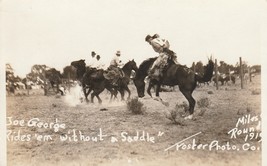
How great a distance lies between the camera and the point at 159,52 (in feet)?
4.64

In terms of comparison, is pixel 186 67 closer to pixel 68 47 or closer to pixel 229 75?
pixel 229 75

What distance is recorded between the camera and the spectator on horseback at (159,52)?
139 cm

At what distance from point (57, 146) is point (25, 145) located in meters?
0.12

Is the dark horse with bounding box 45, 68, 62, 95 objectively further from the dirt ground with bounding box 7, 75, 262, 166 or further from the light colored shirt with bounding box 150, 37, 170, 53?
the light colored shirt with bounding box 150, 37, 170, 53

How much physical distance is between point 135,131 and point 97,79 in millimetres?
235

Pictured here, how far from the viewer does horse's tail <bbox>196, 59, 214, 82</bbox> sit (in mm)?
1396

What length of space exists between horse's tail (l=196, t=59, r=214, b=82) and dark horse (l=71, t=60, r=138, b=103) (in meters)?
0.23

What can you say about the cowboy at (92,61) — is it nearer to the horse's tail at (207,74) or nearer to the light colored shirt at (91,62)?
the light colored shirt at (91,62)

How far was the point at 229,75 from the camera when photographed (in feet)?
4.56

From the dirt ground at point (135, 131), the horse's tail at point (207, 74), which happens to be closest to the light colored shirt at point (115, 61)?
the dirt ground at point (135, 131)

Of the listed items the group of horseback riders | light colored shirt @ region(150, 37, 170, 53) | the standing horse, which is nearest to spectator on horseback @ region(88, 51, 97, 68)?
the group of horseback riders

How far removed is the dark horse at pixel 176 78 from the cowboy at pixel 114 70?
0.07 metres

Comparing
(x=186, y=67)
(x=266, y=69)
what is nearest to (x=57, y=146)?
(x=186, y=67)

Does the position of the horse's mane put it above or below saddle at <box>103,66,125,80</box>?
above
